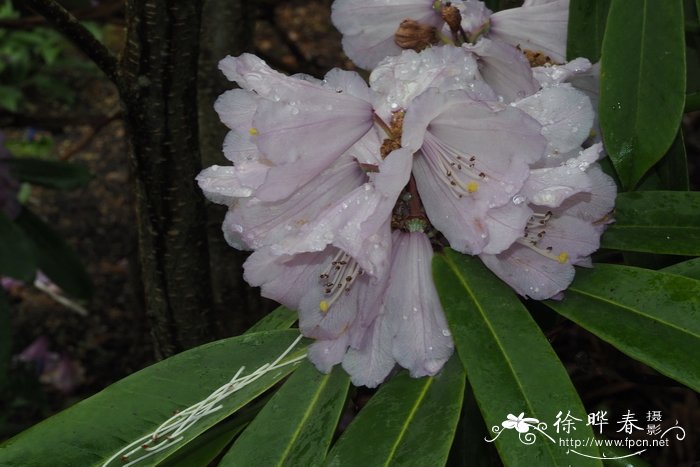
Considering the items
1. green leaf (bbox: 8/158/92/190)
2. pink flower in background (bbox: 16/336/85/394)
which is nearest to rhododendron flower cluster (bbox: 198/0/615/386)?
green leaf (bbox: 8/158/92/190)

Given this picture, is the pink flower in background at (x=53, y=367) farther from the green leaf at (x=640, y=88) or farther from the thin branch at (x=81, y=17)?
the green leaf at (x=640, y=88)

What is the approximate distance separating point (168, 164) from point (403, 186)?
469 mm

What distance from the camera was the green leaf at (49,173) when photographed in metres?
1.97

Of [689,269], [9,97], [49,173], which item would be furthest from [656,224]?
[9,97]

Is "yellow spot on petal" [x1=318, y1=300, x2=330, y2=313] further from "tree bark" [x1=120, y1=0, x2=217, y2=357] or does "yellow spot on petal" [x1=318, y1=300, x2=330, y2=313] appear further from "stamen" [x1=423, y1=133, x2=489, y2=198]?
"tree bark" [x1=120, y1=0, x2=217, y2=357]

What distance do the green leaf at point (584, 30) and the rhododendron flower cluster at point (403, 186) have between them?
93 mm

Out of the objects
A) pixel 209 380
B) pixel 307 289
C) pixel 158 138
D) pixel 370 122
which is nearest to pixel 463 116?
pixel 370 122

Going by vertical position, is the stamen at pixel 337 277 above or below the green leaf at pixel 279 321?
above

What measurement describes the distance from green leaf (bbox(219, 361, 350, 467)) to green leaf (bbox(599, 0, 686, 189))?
351mm

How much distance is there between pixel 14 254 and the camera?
5.59 feet

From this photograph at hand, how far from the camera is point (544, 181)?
2.45 feet

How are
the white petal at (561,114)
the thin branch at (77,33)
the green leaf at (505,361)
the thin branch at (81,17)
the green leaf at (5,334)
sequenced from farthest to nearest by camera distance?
the green leaf at (5,334) → the thin branch at (81,17) → the thin branch at (77,33) → the white petal at (561,114) → the green leaf at (505,361)

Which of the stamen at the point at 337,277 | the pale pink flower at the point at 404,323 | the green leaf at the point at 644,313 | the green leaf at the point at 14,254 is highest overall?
the stamen at the point at 337,277

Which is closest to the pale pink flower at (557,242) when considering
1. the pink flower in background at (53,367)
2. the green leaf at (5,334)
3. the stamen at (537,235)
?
the stamen at (537,235)
